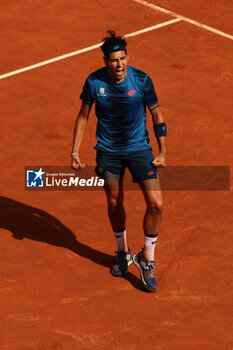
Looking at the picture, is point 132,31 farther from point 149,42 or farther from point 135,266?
point 135,266

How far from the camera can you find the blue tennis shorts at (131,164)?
10.5 m

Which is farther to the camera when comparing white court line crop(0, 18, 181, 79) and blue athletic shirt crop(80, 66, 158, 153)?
white court line crop(0, 18, 181, 79)

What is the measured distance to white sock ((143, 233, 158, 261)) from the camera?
10.8 m

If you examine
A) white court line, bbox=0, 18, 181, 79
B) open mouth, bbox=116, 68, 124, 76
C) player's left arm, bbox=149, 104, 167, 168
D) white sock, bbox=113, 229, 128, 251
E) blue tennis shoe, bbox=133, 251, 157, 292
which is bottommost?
blue tennis shoe, bbox=133, 251, 157, 292

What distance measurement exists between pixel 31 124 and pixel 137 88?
16.7ft

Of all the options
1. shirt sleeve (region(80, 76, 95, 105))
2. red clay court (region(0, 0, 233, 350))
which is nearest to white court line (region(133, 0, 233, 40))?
red clay court (region(0, 0, 233, 350))

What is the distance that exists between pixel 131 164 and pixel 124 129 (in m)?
0.45

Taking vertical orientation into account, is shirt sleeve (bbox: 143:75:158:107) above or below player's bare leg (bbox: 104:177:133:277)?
above

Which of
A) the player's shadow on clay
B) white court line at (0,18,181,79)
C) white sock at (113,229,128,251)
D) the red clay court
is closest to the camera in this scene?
the red clay court

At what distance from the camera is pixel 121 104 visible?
34.0 feet

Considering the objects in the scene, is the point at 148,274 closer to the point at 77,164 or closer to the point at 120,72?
the point at 77,164

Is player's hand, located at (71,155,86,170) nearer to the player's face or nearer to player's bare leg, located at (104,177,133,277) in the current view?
player's bare leg, located at (104,177,133,277)

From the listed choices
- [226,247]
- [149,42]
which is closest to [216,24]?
[149,42]

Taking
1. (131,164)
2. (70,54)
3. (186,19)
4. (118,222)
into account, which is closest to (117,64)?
(131,164)
